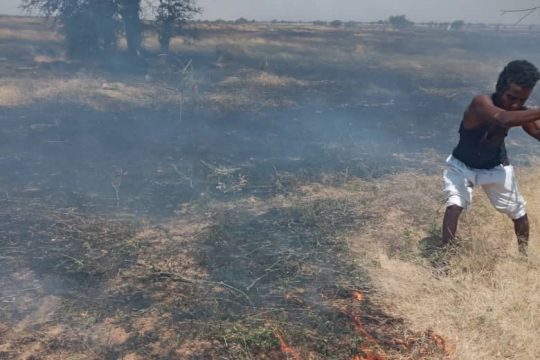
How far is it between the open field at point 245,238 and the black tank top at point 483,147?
0.78 m

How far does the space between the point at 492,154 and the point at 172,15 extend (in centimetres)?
1474

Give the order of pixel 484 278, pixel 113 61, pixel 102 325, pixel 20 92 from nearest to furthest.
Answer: pixel 102 325
pixel 484 278
pixel 20 92
pixel 113 61

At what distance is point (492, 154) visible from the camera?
3.84 meters

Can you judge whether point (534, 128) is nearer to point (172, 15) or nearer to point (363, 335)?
point (363, 335)

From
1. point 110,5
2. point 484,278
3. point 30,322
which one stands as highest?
point 110,5

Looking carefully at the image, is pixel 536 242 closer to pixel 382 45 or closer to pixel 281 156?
pixel 281 156

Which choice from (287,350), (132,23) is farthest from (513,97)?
(132,23)

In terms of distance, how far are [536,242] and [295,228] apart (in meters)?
2.27

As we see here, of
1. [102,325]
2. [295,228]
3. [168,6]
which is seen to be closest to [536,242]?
[295,228]

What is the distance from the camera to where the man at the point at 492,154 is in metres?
3.59

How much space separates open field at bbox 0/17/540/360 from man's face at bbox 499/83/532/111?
1257 millimetres

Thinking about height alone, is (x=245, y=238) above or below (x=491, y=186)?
below

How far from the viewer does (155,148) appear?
25.1 feet

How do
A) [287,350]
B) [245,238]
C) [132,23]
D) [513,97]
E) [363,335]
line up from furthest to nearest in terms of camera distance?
[132,23] < [245,238] < [513,97] < [363,335] < [287,350]
